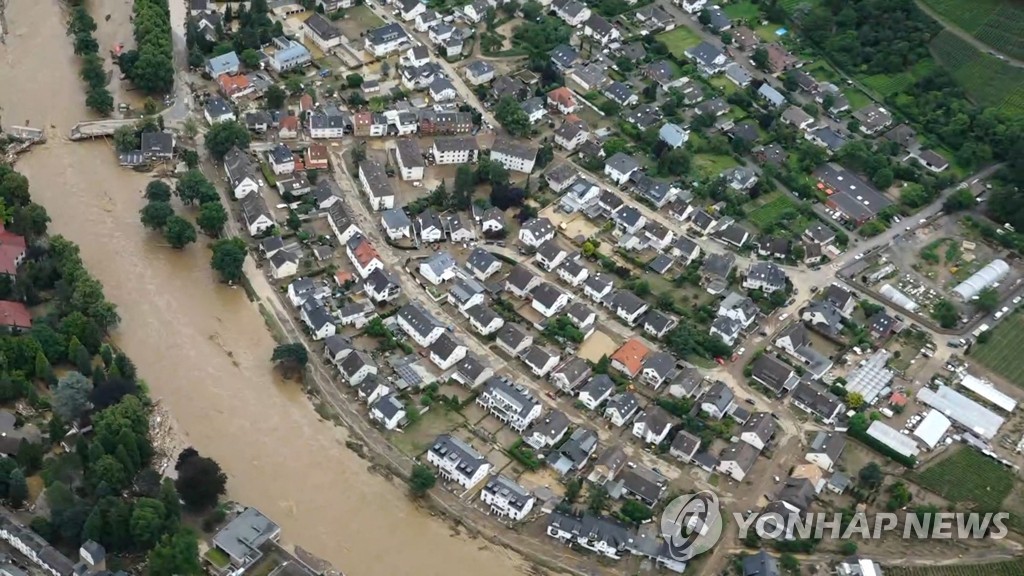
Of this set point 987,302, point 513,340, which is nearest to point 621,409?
point 513,340

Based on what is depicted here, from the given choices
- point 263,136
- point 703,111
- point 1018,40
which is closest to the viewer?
point 263,136

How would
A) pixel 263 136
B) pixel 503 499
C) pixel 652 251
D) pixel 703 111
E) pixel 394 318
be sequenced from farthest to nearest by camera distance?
pixel 703 111 < pixel 263 136 < pixel 652 251 < pixel 394 318 < pixel 503 499

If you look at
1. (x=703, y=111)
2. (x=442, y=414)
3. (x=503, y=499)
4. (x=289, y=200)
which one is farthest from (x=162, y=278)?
(x=703, y=111)

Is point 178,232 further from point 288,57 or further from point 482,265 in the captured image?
point 288,57

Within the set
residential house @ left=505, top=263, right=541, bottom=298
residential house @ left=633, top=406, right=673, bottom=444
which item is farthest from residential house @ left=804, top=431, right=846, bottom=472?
residential house @ left=505, top=263, right=541, bottom=298

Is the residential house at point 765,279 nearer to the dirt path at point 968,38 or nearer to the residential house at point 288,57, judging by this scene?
the dirt path at point 968,38

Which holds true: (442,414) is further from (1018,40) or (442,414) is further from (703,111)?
(1018,40)
